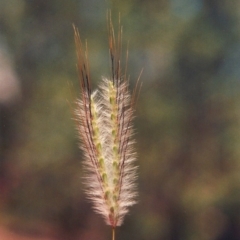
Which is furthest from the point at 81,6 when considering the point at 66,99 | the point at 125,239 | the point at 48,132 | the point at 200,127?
the point at 125,239

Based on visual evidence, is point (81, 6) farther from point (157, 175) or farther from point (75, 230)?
point (75, 230)

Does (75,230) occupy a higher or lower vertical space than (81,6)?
lower

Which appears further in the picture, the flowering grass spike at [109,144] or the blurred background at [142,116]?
the blurred background at [142,116]

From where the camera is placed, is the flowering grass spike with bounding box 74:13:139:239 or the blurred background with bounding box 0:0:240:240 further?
the blurred background with bounding box 0:0:240:240

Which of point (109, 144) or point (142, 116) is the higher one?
point (142, 116)

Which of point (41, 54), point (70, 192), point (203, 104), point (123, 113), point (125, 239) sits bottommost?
point (125, 239)

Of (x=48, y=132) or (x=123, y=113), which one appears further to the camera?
(x=48, y=132)

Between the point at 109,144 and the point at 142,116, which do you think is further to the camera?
the point at 142,116
